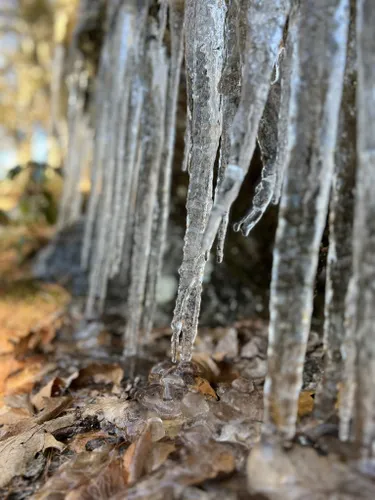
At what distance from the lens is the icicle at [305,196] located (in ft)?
3.55

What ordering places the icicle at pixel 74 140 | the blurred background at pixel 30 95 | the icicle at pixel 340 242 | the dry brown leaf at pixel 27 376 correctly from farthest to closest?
the blurred background at pixel 30 95
the icicle at pixel 74 140
the dry brown leaf at pixel 27 376
the icicle at pixel 340 242

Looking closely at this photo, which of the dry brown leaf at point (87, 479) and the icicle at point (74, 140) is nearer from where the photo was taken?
the dry brown leaf at point (87, 479)

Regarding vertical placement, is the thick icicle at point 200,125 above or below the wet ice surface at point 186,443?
above

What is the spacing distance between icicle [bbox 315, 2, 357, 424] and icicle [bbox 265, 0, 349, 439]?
8 centimetres

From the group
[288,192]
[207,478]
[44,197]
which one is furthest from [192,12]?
[44,197]

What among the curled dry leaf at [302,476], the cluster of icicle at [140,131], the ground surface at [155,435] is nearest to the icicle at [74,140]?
the cluster of icicle at [140,131]

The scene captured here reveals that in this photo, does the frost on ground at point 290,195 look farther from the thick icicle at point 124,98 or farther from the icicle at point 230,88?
the thick icicle at point 124,98

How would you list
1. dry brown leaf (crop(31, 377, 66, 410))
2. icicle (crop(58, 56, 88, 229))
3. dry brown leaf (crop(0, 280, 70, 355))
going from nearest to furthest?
dry brown leaf (crop(31, 377, 66, 410)) → dry brown leaf (crop(0, 280, 70, 355)) → icicle (crop(58, 56, 88, 229))

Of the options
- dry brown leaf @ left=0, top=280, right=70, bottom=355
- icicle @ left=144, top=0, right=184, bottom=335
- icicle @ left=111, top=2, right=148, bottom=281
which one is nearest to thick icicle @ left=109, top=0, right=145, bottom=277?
icicle @ left=111, top=2, right=148, bottom=281

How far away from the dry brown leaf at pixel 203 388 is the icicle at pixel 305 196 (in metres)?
0.47

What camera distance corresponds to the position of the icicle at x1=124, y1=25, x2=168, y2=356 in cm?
226

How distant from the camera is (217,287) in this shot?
379 centimetres

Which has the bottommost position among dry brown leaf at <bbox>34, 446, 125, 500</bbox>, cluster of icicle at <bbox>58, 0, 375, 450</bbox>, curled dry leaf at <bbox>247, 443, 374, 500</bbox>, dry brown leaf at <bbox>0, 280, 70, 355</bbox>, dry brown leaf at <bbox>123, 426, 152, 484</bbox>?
dry brown leaf at <bbox>0, 280, 70, 355</bbox>

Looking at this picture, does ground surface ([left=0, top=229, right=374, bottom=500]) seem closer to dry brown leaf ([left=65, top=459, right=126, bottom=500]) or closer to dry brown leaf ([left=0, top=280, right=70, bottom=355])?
dry brown leaf ([left=65, top=459, right=126, bottom=500])
